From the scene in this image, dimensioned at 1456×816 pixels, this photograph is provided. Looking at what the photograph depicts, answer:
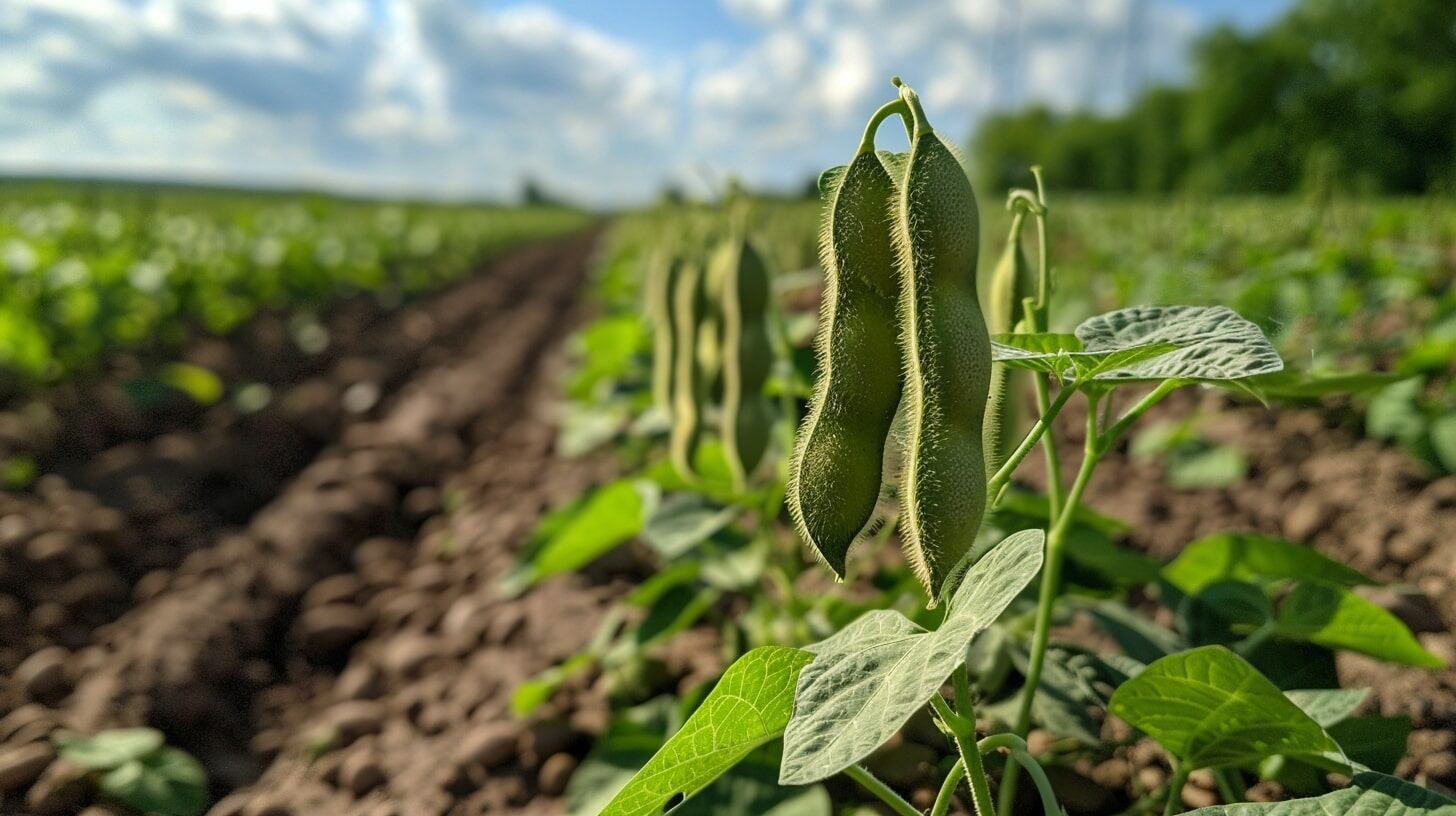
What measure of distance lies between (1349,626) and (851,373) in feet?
2.69

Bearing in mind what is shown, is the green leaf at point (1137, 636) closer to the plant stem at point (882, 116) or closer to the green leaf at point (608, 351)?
the plant stem at point (882, 116)

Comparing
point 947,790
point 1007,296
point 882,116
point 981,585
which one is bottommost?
point 947,790

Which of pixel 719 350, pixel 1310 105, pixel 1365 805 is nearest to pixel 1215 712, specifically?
pixel 1365 805

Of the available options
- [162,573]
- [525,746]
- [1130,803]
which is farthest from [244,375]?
[1130,803]

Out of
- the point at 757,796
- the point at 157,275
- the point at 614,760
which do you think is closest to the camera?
the point at 757,796

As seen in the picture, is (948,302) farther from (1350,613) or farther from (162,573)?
(162,573)

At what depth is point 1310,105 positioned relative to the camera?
145ft

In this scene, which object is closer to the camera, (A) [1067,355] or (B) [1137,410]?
(A) [1067,355]

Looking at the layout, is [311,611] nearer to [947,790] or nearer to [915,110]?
[947,790]

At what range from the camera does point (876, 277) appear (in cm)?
107

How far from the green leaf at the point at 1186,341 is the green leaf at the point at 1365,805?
395mm

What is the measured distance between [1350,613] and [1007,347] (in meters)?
0.72

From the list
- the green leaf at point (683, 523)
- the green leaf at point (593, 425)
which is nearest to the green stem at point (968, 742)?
the green leaf at point (683, 523)

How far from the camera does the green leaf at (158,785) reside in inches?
75.5
